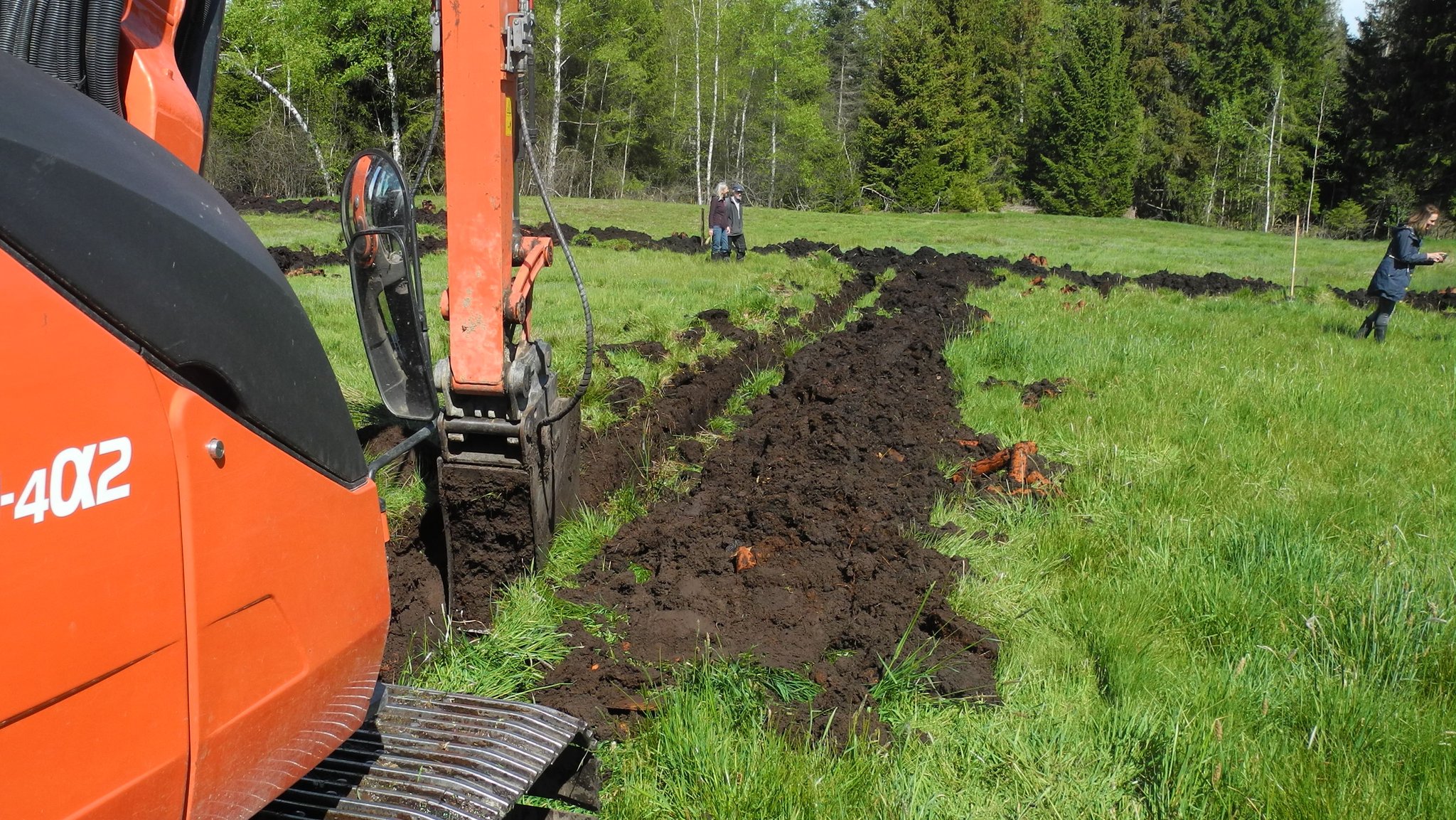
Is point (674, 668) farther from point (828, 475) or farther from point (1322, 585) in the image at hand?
point (1322, 585)

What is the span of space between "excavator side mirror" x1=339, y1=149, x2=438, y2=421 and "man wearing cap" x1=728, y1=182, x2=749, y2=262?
15.3 meters

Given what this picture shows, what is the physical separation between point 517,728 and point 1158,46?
61038 millimetres

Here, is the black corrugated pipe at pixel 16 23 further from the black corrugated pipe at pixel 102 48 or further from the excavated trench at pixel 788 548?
the excavated trench at pixel 788 548

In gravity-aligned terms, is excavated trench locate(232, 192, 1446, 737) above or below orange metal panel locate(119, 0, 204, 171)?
below

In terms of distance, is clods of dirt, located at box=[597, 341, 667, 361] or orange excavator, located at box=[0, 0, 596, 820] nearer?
orange excavator, located at box=[0, 0, 596, 820]

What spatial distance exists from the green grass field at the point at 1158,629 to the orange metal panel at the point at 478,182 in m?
1.15

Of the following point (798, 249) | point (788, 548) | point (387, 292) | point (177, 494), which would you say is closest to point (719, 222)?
point (798, 249)

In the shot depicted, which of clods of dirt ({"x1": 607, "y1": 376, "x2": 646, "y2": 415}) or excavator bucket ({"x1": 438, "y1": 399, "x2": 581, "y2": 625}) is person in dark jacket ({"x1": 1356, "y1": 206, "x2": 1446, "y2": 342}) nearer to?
clods of dirt ({"x1": 607, "y1": 376, "x2": 646, "y2": 415})

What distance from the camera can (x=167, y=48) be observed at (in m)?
2.25

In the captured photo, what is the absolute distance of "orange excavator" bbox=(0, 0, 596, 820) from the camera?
1.45m

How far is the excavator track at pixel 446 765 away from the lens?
2.26 meters

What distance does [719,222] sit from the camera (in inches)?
728

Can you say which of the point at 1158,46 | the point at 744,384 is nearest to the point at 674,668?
the point at 744,384

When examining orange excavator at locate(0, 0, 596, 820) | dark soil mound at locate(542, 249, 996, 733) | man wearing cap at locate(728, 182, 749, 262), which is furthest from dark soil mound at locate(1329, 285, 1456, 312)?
orange excavator at locate(0, 0, 596, 820)
